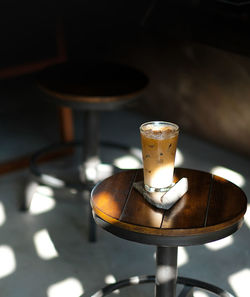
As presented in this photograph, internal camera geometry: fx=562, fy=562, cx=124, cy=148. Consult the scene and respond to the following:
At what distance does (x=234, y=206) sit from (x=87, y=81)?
1.27m

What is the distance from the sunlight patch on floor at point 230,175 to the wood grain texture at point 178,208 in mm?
1424

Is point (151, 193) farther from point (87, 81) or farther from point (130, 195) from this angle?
point (87, 81)

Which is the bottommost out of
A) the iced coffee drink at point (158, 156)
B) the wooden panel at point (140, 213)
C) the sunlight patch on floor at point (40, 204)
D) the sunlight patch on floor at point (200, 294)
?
the sunlight patch on floor at point (40, 204)

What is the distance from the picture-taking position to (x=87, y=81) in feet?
8.54

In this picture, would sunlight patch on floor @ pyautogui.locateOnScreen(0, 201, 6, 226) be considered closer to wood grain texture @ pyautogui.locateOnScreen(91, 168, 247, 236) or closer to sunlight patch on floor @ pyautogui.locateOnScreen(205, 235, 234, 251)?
sunlight patch on floor @ pyautogui.locateOnScreen(205, 235, 234, 251)

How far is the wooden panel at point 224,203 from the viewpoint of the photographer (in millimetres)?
1461

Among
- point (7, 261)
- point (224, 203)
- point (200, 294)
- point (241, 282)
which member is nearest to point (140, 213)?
point (224, 203)

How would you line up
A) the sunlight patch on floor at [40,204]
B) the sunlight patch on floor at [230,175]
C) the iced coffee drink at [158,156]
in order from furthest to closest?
1. the sunlight patch on floor at [230,175]
2. the sunlight patch on floor at [40,204]
3. the iced coffee drink at [158,156]

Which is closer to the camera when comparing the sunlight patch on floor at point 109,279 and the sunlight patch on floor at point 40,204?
the sunlight patch on floor at point 109,279

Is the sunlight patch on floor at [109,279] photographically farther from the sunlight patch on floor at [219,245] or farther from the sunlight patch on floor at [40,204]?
the sunlight patch on floor at [40,204]

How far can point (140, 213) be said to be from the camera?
1.49m

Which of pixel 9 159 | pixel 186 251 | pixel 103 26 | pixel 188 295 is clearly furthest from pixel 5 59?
pixel 188 295

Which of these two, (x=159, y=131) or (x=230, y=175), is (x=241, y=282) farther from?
(x=230, y=175)

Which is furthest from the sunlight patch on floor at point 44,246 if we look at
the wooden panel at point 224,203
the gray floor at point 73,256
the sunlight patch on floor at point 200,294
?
the wooden panel at point 224,203
